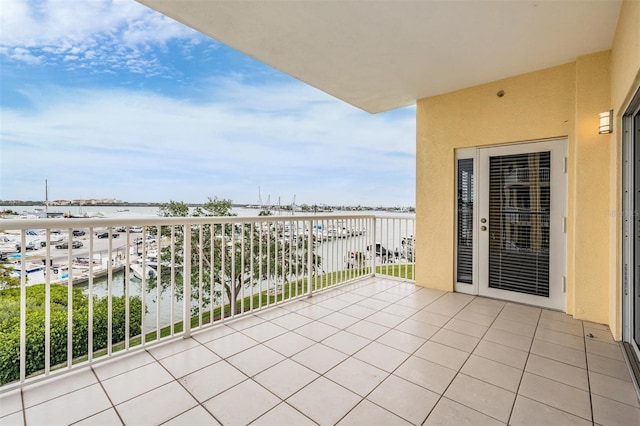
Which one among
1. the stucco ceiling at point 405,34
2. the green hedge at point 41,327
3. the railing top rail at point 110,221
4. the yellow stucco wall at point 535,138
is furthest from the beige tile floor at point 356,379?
the stucco ceiling at point 405,34

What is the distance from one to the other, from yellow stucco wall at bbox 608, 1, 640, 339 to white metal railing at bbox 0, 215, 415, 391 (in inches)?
94.8

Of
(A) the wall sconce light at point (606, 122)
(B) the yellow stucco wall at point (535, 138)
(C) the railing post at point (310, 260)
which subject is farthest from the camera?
(C) the railing post at point (310, 260)

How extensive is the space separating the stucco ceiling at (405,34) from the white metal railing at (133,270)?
1.82 metres

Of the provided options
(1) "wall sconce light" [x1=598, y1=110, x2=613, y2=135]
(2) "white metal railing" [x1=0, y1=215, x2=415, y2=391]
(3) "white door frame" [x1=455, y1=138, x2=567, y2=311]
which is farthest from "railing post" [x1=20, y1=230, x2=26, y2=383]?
(1) "wall sconce light" [x1=598, y1=110, x2=613, y2=135]

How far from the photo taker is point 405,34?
2.70m

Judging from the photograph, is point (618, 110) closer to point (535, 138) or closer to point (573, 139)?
point (573, 139)

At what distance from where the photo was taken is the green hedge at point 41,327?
10.7 feet

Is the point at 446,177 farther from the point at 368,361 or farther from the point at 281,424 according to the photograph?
the point at 281,424

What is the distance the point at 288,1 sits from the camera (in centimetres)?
226

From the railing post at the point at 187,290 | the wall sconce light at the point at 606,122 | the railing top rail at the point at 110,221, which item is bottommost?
the railing post at the point at 187,290

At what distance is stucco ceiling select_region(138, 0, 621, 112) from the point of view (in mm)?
2314

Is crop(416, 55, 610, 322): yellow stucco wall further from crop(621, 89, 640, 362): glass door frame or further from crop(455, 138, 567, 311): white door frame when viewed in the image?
crop(621, 89, 640, 362): glass door frame

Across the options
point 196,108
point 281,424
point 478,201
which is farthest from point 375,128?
point 281,424

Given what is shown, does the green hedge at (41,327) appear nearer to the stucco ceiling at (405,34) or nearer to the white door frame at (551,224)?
the stucco ceiling at (405,34)
